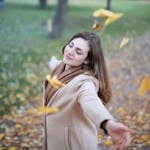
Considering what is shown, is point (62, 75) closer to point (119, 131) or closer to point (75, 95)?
point (75, 95)

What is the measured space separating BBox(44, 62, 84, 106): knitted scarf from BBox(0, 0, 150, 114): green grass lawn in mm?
2200

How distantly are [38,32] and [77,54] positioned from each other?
2.69m

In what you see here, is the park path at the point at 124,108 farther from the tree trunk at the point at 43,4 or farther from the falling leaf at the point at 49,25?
the tree trunk at the point at 43,4

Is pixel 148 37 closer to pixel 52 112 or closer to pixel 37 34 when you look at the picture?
pixel 37 34

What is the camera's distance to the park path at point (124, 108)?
4285 mm

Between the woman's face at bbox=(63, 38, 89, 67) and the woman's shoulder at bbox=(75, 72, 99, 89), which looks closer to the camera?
the woman's shoulder at bbox=(75, 72, 99, 89)

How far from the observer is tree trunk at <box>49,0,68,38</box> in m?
5.17

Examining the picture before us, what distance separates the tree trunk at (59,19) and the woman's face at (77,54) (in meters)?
2.52

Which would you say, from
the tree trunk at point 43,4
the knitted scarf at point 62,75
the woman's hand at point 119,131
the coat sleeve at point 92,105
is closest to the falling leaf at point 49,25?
the tree trunk at point 43,4

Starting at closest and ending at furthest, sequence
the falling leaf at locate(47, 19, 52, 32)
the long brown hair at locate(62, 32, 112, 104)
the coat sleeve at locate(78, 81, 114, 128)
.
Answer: the coat sleeve at locate(78, 81, 114, 128)
the long brown hair at locate(62, 32, 112, 104)
the falling leaf at locate(47, 19, 52, 32)

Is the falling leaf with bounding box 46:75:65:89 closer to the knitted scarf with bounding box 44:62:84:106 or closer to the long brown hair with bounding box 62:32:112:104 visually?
the knitted scarf with bounding box 44:62:84:106

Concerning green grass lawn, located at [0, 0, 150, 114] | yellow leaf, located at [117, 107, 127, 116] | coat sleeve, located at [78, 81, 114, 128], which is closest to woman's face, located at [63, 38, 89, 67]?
coat sleeve, located at [78, 81, 114, 128]

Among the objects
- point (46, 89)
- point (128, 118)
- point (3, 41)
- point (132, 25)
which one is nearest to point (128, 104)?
point (128, 118)

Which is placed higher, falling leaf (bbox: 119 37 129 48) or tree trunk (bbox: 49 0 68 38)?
tree trunk (bbox: 49 0 68 38)
